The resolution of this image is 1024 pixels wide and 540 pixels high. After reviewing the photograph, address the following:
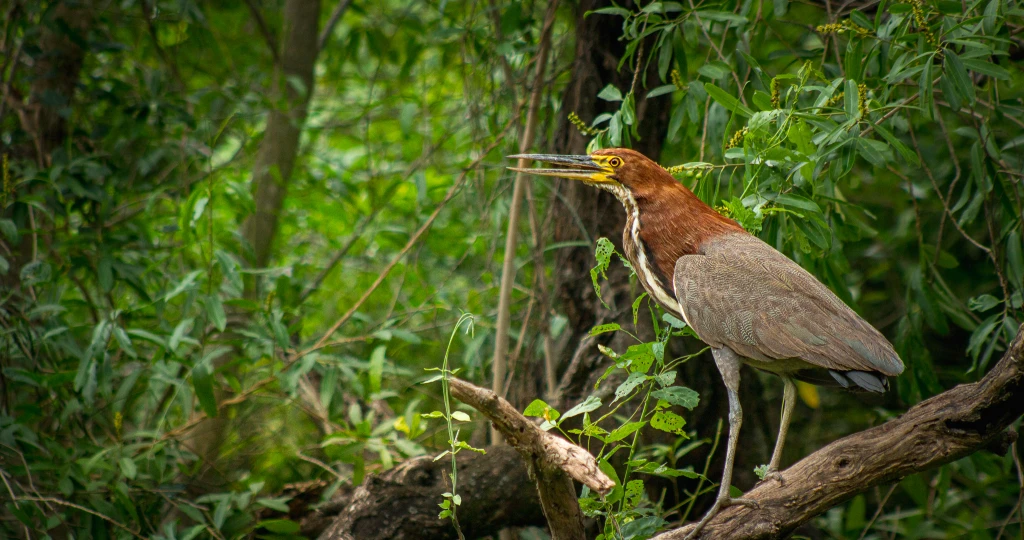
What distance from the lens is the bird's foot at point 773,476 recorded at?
2.37m

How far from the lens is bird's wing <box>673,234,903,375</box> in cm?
237

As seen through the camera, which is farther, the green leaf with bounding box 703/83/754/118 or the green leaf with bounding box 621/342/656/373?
the green leaf with bounding box 703/83/754/118

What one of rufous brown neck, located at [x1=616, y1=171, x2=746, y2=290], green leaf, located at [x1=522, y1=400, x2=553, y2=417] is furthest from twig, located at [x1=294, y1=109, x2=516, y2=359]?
green leaf, located at [x1=522, y1=400, x2=553, y2=417]

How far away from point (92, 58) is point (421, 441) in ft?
9.35

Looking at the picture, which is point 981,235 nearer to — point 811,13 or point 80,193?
point 811,13

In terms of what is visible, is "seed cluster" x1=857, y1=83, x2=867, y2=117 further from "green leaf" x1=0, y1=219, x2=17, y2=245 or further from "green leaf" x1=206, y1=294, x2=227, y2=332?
"green leaf" x1=0, y1=219, x2=17, y2=245

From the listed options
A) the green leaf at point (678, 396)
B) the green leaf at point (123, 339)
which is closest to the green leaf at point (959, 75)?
the green leaf at point (678, 396)

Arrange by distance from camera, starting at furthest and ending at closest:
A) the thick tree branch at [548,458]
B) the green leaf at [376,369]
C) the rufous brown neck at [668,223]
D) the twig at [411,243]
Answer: the twig at [411,243], the green leaf at [376,369], the rufous brown neck at [668,223], the thick tree branch at [548,458]

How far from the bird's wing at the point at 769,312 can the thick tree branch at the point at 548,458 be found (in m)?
0.59

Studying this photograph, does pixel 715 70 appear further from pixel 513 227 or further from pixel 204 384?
pixel 204 384

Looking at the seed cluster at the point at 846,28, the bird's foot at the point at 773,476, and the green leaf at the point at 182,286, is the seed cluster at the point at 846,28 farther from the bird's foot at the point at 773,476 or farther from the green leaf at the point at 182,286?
the green leaf at the point at 182,286

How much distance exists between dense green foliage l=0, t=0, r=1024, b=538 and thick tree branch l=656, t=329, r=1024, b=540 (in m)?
0.28

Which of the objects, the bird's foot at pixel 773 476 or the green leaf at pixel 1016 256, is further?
the green leaf at pixel 1016 256

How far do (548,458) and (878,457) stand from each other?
37.1 inches
